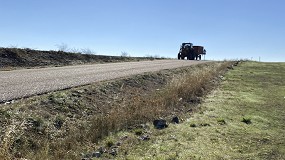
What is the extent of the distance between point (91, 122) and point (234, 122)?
3575 millimetres

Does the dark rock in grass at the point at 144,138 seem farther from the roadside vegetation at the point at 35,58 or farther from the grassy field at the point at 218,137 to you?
the roadside vegetation at the point at 35,58

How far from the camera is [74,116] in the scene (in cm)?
870

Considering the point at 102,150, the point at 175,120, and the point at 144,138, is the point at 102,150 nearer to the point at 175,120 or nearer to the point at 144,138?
the point at 144,138

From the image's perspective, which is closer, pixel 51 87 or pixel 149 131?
pixel 149 131

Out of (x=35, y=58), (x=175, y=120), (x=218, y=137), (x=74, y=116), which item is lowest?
(x=218, y=137)

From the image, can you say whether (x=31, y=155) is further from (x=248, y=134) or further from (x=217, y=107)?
(x=217, y=107)

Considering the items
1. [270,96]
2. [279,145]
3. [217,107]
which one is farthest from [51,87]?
[270,96]

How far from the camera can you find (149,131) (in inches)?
328

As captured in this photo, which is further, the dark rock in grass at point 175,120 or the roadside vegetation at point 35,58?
the roadside vegetation at point 35,58

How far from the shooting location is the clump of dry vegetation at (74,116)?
6560 millimetres

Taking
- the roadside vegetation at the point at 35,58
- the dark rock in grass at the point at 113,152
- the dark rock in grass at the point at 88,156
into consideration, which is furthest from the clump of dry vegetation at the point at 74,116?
the roadside vegetation at the point at 35,58

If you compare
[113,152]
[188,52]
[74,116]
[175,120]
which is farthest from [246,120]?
[188,52]

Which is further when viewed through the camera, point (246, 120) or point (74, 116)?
point (246, 120)

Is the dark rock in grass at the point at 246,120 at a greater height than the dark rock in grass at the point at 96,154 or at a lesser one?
lesser
